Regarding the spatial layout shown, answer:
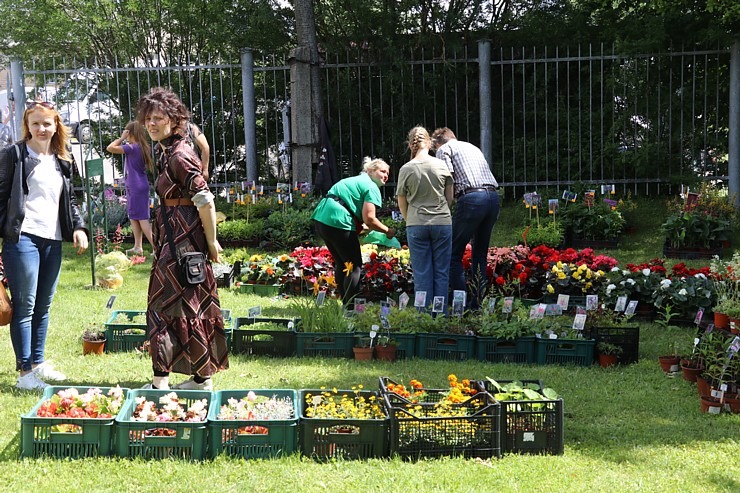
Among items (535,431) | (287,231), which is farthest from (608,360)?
(287,231)

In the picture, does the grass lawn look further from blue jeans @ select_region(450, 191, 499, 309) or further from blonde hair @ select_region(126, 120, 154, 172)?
blonde hair @ select_region(126, 120, 154, 172)

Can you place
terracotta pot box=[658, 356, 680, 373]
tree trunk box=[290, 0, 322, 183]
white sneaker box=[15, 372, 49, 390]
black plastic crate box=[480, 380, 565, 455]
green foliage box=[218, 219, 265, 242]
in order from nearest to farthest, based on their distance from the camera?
black plastic crate box=[480, 380, 565, 455], white sneaker box=[15, 372, 49, 390], terracotta pot box=[658, 356, 680, 373], green foliage box=[218, 219, 265, 242], tree trunk box=[290, 0, 322, 183]

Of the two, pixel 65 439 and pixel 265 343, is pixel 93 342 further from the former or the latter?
pixel 65 439

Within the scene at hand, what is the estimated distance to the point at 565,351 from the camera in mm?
6043

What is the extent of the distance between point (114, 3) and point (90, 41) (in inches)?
60.3

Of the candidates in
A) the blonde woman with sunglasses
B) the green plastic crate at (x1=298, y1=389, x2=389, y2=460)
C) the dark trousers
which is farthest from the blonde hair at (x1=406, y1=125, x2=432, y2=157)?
the green plastic crate at (x1=298, y1=389, x2=389, y2=460)

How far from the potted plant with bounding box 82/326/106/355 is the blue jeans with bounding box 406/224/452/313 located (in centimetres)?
250

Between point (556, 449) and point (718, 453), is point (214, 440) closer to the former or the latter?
point (556, 449)

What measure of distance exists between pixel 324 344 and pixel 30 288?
6.84 feet

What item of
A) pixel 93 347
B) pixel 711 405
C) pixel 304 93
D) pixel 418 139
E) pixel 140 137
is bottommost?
pixel 711 405

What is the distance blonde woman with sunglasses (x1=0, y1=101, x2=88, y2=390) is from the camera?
5031mm

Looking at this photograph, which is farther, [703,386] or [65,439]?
[703,386]

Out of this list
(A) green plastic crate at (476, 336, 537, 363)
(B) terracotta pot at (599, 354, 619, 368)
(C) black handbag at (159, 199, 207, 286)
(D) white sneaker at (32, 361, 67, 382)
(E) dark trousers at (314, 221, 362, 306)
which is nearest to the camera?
(C) black handbag at (159, 199, 207, 286)

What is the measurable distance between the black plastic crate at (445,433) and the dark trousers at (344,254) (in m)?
3.10
